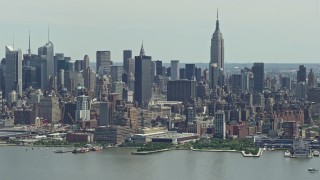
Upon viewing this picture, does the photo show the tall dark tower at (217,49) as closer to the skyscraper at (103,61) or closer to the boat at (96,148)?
the skyscraper at (103,61)

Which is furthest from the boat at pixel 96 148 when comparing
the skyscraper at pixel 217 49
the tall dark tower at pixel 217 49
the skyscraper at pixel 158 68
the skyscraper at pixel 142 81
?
the skyscraper at pixel 217 49

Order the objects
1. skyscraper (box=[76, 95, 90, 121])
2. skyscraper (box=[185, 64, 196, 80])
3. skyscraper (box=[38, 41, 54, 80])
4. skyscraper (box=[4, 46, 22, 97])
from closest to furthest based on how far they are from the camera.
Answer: skyscraper (box=[76, 95, 90, 121]), skyscraper (box=[4, 46, 22, 97]), skyscraper (box=[38, 41, 54, 80]), skyscraper (box=[185, 64, 196, 80])

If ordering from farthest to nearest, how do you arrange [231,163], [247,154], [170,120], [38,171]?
[170,120] < [247,154] < [231,163] < [38,171]

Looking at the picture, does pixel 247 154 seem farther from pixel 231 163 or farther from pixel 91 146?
pixel 91 146

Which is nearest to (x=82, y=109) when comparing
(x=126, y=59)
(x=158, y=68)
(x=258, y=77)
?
(x=258, y=77)

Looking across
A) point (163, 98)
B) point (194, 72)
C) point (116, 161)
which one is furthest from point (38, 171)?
point (194, 72)

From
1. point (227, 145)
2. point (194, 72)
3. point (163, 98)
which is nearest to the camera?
point (227, 145)

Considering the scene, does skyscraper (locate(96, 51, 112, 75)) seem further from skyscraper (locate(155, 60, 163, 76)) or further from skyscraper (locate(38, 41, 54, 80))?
skyscraper (locate(38, 41, 54, 80))

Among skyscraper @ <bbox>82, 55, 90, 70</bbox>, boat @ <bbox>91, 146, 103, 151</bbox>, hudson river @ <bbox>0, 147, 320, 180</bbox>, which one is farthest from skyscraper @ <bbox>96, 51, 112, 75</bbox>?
hudson river @ <bbox>0, 147, 320, 180</bbox>
